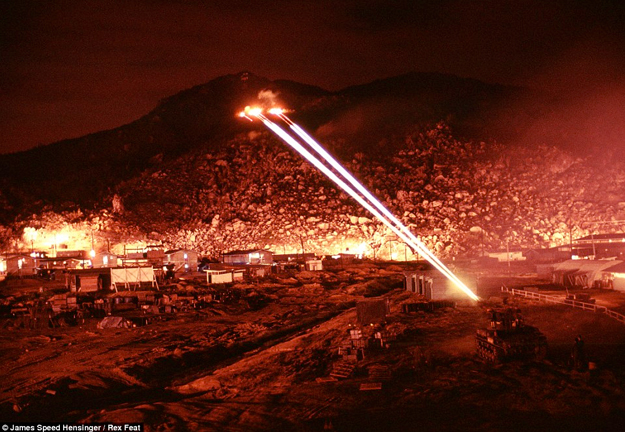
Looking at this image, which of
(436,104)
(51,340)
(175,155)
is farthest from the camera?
(436,104)

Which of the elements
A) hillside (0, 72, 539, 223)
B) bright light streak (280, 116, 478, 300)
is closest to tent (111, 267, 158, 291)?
bright light streak (280, 116, 478, 300)

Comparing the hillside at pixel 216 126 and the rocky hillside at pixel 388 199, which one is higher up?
the hillside at pixel 216 126

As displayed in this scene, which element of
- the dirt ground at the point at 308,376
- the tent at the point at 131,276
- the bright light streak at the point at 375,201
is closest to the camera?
the dirt ground at the point at 308,376

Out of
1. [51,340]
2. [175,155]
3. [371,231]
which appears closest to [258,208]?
[371,231]

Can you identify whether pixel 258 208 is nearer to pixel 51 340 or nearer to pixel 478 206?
pixel 478 206

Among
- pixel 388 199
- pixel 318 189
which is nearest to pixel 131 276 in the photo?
pixel 318 189

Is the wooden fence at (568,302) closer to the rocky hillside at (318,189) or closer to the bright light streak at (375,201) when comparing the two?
the bright light streak at (375,201)

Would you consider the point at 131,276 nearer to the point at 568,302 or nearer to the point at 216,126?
the point at 568,302

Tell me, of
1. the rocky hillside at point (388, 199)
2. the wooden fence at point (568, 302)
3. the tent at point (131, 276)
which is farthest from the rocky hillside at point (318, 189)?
the tent at point (131, 276)
